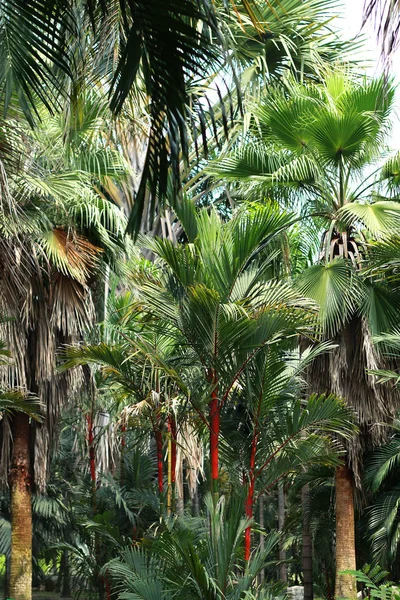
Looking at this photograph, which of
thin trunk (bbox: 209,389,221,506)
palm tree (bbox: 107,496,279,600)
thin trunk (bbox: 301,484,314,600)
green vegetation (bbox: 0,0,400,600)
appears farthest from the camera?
thin trunk (bbox: 301,484,314,600)

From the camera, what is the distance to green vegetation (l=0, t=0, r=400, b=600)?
4.80 meters

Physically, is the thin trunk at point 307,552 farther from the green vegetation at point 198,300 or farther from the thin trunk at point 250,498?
the thin trunk at point 250,498

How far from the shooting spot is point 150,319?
8234 mm

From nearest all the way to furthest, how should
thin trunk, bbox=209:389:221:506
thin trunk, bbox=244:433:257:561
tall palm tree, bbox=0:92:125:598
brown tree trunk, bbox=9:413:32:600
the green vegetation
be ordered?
the green vegetation
thin trunk, bbox=209:389:221:506
thin trunk, bbox=244:433:257:561
tall palm tree, bbox=0:92:125:598
brown tree trunk, bbox=9:413:32:600

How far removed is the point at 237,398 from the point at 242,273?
1.47 meters

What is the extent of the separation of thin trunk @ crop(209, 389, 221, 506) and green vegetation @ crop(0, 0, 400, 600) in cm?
1

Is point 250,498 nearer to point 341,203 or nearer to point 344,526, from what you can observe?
point 344,526

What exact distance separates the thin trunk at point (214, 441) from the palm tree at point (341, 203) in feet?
10.7

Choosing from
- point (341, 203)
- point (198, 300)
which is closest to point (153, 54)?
point (198, 300)

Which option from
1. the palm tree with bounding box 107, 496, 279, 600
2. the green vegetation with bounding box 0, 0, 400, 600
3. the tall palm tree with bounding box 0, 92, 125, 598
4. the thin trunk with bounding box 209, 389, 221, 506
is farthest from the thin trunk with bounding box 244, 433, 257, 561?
the tall palm tree with bounding box 0, 92, 125, 598

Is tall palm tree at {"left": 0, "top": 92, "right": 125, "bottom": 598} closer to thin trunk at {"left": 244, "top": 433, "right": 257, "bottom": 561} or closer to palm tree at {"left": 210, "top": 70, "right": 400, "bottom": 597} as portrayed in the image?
palm tree at {"left": 210, "top": 70, "right": 400, "bottom": 597}

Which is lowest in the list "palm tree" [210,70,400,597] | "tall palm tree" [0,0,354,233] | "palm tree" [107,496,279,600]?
"palm tree" [107,496,279,600]

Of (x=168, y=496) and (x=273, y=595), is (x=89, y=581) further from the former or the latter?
(x=273, y=595)

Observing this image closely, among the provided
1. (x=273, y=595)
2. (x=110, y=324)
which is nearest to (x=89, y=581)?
(x=110, y=324)
